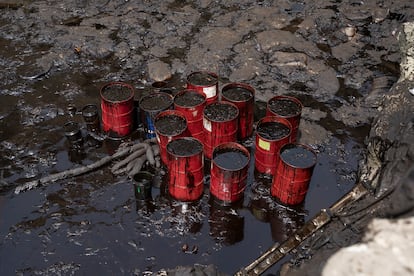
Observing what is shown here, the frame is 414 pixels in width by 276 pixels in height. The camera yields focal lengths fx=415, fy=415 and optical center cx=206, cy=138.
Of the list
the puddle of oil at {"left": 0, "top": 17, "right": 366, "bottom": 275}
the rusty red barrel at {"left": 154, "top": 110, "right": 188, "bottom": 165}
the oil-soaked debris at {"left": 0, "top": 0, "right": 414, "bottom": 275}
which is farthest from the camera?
the rusty red barrel at {"left": 154, "top": 110, "right": 188, "bottom": 165}

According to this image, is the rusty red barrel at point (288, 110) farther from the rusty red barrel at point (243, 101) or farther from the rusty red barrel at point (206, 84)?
the rusty red barrel at point (206, 84)

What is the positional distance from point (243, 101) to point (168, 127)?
4.60 ft

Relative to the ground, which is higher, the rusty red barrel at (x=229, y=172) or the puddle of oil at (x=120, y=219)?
the rusty red barrel at (x=229, y=172)

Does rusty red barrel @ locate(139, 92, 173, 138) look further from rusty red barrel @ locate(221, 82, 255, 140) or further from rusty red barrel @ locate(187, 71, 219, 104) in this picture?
rusty red barrel @ locate(221, 82, 255, 140)

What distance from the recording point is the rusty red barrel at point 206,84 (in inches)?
299

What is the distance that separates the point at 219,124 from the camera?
267 inches

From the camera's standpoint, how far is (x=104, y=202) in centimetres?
668

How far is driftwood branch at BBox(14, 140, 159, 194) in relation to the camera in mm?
6840

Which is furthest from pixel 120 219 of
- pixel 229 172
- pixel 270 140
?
pixel 270 140

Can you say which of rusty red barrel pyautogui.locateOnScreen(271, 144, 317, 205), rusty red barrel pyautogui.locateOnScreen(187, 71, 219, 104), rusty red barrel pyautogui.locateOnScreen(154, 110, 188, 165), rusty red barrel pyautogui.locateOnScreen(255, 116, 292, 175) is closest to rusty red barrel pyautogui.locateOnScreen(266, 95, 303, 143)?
rusty red barrel pyautogui.locateOnScreen(255, 116, 292, 175)

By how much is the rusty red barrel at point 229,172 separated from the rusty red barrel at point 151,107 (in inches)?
58.0

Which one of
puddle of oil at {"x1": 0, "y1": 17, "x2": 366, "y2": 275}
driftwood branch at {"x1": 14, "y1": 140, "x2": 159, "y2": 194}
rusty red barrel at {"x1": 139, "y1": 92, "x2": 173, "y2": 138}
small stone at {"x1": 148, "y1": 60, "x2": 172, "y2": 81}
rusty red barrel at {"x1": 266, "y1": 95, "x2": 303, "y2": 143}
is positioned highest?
rusty red barrel at {"x1": 266, "y1": 95, "x2": 303, "y2": 143}

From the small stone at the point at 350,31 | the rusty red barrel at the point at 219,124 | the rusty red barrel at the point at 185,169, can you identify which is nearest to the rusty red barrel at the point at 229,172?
the rusty red barrel at the point at 185,169

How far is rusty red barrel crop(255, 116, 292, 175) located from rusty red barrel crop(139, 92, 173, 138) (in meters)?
1.79
